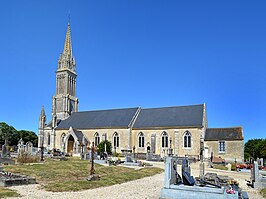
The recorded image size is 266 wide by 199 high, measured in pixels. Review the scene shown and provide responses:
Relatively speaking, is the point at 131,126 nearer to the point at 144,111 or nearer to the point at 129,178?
the point at 144,111

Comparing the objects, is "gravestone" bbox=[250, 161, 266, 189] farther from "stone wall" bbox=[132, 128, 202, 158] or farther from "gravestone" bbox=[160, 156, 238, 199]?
"stone wall" bbox=[132, 128, 202, 158]

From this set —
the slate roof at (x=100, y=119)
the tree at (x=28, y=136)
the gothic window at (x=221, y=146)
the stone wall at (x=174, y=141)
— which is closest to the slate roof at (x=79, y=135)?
the slate roof at (x=100, y=119)

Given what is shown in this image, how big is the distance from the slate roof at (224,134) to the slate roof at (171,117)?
245 cm

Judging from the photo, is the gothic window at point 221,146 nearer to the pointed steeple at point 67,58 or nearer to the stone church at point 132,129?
the stone church at point 132,129

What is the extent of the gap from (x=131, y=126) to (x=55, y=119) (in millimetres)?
17224

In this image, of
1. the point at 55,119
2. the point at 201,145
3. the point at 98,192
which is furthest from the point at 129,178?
the point at 55,119

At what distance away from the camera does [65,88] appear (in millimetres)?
53594

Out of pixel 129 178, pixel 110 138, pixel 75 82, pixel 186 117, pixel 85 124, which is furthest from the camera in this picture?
pixel 75 82

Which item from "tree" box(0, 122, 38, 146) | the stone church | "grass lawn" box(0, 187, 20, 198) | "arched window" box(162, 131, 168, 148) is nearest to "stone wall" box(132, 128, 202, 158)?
the stone church

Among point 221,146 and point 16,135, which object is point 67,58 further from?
point 221,146

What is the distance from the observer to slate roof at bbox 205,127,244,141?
36.7 meters

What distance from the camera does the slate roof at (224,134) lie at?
3669 centimetres

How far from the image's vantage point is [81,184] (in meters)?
12.9

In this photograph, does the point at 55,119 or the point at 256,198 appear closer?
the point at 256,198
